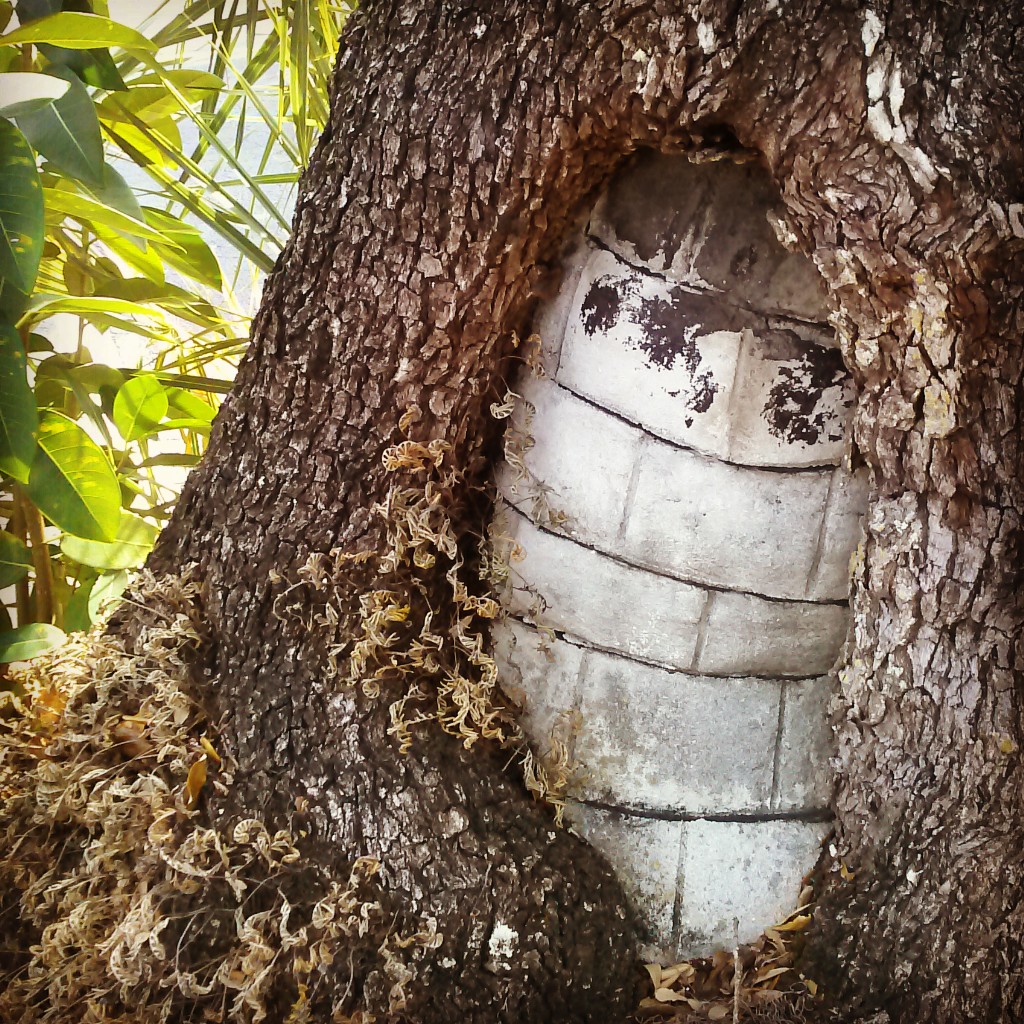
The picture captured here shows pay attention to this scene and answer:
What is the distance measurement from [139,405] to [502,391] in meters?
0.51

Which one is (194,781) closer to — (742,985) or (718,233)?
(742,985)

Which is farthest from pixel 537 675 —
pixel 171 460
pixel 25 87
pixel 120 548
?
pixel 25 87

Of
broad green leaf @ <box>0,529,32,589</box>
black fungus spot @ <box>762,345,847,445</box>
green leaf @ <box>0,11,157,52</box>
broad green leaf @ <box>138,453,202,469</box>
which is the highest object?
green leaf @ <box>0,11,157,52</box>

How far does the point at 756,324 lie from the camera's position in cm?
86

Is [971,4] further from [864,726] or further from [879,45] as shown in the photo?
[864,726]

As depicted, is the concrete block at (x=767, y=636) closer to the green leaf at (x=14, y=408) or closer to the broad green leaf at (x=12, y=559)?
the green leaf at (x=14, y=408)

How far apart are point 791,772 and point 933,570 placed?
257mm

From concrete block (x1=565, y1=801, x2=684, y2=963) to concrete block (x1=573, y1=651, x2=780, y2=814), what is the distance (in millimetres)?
20

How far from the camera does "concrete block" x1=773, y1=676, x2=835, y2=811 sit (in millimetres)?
970

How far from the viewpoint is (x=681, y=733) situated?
0.96 metres

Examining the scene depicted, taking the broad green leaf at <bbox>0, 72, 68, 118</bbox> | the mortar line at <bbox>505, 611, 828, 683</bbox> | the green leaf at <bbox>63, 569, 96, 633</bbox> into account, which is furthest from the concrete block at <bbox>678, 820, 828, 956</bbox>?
the broad green leaf at <bbox>0, 72, 68, 118</bbox>

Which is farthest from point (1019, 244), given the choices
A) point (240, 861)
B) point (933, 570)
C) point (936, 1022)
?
point (240, 861)

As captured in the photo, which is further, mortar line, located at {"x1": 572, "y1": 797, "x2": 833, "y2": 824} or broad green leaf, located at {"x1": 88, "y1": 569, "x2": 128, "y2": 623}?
broad green leaf, located at {"x1": 88, "y1": 569, "x2": 128, "y2": 623}

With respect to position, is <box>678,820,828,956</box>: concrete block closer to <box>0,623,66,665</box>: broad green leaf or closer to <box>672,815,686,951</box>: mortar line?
<box>672,815,686,951</box>: mortar line
